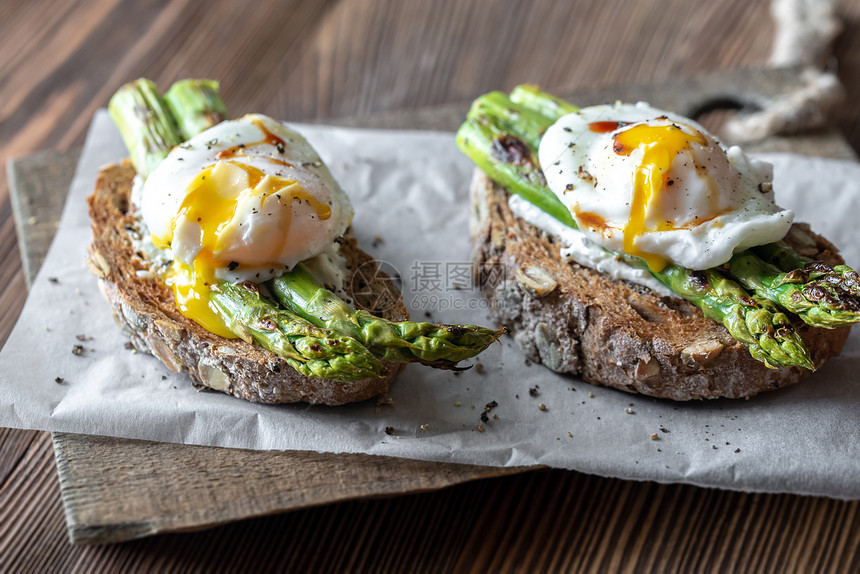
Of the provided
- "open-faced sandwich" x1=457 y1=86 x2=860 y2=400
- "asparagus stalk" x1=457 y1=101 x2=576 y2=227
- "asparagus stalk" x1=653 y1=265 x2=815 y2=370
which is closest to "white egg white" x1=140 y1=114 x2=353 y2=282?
"asparagus stalk" x1=457 y1=101 x2=576 y2=227

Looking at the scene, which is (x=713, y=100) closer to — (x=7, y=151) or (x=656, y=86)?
(x=656, y=86)

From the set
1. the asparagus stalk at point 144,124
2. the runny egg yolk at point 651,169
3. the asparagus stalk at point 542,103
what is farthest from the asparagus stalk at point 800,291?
the asparagus stalk at point 144,124

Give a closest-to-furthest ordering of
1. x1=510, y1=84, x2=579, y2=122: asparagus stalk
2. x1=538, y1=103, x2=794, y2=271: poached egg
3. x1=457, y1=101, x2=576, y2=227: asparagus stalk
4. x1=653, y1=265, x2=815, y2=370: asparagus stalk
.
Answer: x1=653, y1=265, x2=815, y2=370: asparagus stalk → x1=538, y1=103, x2=794, y2=271: poached egg → x1=457, y1=101, x2=576, y2=227: asparagus stalk → x1=510, y1=84, x2=579, y2=122: asparagus stalk

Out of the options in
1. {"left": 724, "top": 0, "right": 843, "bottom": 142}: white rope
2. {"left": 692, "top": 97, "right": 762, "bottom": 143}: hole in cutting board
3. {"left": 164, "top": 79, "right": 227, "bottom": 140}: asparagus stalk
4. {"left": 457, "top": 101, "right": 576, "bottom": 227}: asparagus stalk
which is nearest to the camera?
{"left": 457, "top": 101, "right": 576, "bottom": 227}: asparagus stalk

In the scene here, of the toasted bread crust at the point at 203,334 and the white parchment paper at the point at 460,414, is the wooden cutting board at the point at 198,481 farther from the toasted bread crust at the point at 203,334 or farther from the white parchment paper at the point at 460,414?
the toasted bread crust at the point at 203,334

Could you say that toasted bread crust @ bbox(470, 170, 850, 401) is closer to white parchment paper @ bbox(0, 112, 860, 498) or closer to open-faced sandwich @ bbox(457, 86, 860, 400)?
open-faced sandwich @ bbox(457, 86, 860, 400)

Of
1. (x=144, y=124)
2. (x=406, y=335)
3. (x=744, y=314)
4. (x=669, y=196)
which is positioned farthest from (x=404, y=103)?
(x=744, y=314)

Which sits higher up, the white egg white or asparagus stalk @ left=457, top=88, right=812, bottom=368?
asparagus stalk @ left=457, top=88, right=812, bottom=368
